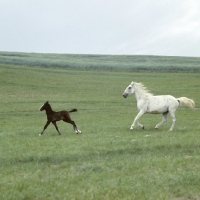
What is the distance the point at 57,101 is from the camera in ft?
109

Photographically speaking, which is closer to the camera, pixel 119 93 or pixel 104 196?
pixel 104 196

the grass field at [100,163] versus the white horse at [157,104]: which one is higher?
the white horse at [157,104]

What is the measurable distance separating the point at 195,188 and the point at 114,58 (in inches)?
2505

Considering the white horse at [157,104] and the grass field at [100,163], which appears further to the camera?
the white horse at [157,104]

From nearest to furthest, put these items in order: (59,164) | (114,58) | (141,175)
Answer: (141,175) → (59,164) → (114,58)

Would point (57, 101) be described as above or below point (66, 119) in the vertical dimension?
below

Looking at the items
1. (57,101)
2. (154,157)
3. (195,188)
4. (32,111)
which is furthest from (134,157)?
(57,101)

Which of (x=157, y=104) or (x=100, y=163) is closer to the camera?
(x=100, y=163)

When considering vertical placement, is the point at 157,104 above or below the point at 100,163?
above

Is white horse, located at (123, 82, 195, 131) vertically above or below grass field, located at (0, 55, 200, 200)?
above

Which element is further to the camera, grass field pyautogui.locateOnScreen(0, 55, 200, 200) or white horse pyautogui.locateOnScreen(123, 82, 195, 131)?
white horse pyautogui.locateOnScreen(123, 82, 195, 131)

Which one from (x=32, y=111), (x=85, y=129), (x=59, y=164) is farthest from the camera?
(x=32, y=111)

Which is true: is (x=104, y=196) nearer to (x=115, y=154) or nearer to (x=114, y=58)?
(x=115, y=154)

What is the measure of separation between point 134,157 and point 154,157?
59 centimetres
